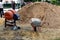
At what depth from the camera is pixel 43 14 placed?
15914 millimetres

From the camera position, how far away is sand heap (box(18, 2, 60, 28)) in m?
15.1

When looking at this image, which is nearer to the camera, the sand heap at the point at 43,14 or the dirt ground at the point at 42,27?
the dirt ground at the point at 42,27

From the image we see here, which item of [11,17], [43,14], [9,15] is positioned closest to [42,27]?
[43,14]

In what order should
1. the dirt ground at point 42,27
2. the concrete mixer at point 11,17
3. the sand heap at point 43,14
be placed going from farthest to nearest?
the sand heap at point 43,14, the concrete mixer at point 11,17, the dirt ground at point 42,27

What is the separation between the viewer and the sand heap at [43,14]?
49.4 feet

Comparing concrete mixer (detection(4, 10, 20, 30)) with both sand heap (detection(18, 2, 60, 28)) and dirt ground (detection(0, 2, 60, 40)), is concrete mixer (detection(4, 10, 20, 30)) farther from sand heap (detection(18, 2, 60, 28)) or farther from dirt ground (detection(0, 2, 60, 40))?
sand heap (detection(18, 2, 60, 28))

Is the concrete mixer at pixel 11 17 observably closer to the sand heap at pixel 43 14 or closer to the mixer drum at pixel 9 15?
the mixer drum at pixel 9 15

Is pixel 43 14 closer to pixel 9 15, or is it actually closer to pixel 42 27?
pixel 42 27

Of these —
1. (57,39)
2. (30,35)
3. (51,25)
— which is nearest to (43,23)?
(51,25)

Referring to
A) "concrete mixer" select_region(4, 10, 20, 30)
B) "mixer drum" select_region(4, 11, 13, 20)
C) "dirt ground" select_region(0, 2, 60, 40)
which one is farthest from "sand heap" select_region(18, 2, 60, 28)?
"mixer drum" select_region(4, 11, 13, 20)

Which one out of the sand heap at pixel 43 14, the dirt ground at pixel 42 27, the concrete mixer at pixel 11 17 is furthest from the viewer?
the sand heap at pixel 43 14

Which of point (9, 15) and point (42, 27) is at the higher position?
point (9, 15)

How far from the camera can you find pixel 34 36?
1177 centimetres

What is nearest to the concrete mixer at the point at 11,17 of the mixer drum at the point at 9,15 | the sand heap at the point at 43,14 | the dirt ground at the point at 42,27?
the mixer drum at the point at 9,15
